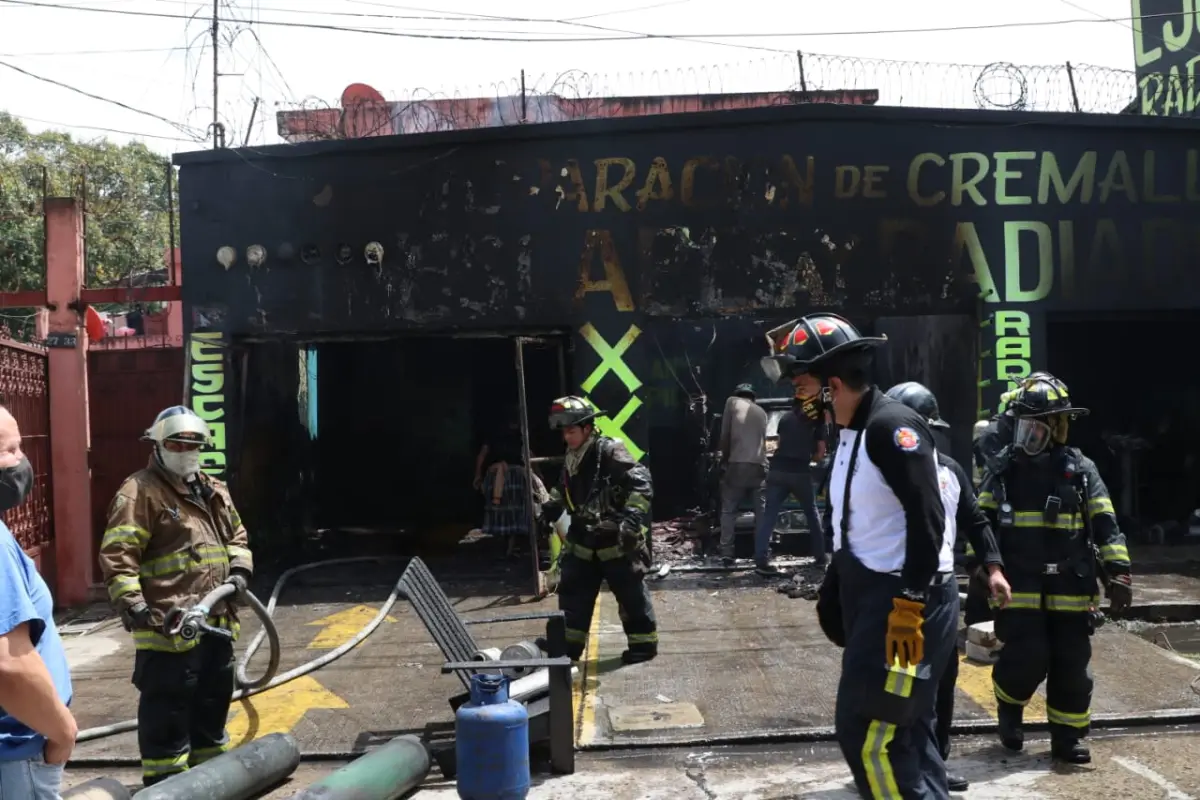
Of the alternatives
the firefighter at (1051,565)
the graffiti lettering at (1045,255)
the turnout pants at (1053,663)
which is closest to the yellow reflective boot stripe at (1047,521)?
the firefighter at (1051,565)

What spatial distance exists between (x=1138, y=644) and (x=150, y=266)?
93.7 feet

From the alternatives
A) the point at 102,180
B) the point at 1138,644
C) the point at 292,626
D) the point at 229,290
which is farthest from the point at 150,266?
the point at 1138,644

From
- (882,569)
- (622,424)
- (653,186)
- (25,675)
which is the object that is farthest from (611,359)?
(25,675)

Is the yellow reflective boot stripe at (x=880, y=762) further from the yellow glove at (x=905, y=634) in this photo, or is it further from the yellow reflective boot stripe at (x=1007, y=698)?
the yellow reflective boot stripe at (x=1007, y=698)

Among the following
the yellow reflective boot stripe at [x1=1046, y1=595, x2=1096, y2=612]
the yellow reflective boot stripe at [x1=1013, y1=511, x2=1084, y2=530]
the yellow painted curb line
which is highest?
the yellow reflective boot stripe at [x1=1013, y1=511, x2=1084, y2=530]

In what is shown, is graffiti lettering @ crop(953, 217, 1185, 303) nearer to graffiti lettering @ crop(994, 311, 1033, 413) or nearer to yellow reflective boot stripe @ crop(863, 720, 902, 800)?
graffiti lettering @ crop(994, 311, 1033, 413)

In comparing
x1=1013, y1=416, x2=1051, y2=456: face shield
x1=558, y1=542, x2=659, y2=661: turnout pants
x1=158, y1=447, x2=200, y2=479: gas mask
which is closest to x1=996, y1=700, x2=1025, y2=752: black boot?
x1=1013, y1=416, x2=1051, y2=456: face shield

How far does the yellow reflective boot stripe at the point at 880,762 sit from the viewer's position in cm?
380

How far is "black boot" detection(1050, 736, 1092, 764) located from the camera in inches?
222

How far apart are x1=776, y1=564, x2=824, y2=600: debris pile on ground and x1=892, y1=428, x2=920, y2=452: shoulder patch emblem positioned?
634 cm

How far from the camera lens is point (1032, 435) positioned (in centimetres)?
584

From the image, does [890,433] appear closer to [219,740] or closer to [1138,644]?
[219,740]

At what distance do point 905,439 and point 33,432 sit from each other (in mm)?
9981

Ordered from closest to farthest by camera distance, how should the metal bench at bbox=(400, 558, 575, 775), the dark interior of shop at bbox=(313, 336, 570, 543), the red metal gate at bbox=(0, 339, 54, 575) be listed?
the metal bench at bbox=(400, 558, 575, 775) < the red metal gate at bbox=(0, 339, 54, 575) < the dark interior of shop at bbox=(313, 336, 570, 543)
